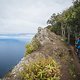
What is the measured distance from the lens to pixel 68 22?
2850 centimetres

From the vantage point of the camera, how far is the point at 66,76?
58.4ft

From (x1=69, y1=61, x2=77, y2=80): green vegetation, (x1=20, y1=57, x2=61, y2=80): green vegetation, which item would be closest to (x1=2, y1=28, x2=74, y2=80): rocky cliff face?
(x1=69, y1=61, x2=77, y2=80): green vegetation

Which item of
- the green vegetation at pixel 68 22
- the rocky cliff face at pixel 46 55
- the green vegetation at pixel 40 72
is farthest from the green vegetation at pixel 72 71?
the green vegetation at pixel 68 22

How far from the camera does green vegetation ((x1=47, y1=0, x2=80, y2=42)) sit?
26909mm

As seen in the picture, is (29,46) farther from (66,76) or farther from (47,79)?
(47,79)

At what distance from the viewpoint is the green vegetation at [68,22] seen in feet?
88.3

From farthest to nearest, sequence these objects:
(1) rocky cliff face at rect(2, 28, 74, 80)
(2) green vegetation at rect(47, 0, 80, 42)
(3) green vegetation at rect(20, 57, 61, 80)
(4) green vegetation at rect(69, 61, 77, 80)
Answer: (2) green vegetation at rect(47, 0, 80, 42), (4) green vegetation at rect(69, 61, 77, 80), (1) rocky cliff face at rect(2, 28, 74, 80), (3) green vegetation at rect(20, 57, 61, 80)

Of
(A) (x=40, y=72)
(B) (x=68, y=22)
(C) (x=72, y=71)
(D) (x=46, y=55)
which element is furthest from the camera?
(B) (x=68, y=22)

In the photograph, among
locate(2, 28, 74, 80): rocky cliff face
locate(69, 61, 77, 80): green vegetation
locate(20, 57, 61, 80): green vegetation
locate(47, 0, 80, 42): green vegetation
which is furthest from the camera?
locate(47, 0, 80, 42): green vegetation

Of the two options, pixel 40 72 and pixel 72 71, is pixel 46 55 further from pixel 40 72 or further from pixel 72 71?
pixel 40 72

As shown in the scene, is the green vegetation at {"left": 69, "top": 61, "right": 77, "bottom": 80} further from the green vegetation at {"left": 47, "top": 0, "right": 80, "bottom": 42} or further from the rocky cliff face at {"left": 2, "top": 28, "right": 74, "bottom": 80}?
the green vegetation at {"left": 47, "top": 0, "right": 80, "bottom": 42}

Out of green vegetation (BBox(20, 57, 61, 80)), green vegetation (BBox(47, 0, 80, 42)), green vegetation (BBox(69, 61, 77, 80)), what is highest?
green vegetation (BBox(47, 0, 80, 42))

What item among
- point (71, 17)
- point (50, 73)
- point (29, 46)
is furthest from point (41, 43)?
point (50, 73)

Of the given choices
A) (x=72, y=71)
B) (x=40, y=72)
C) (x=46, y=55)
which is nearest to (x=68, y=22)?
(x=46, y=55)
